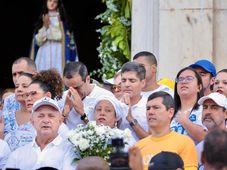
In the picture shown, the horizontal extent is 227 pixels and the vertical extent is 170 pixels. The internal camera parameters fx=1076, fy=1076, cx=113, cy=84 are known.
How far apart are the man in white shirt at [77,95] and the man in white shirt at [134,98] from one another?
239 millimetres

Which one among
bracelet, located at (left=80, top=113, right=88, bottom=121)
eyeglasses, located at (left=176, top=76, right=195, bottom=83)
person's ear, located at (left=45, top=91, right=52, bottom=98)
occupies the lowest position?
bracelet, located at (left=80, top=113, right=88, bottom=121)

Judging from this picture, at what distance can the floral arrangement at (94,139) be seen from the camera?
11.0m

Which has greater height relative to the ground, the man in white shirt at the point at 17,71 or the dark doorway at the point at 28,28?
the dark doorway at the point at 28,28

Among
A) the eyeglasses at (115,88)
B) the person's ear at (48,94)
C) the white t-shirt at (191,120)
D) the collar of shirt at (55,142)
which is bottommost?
the collar of shirt at (55,142)

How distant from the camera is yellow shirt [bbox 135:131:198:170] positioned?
414 inches

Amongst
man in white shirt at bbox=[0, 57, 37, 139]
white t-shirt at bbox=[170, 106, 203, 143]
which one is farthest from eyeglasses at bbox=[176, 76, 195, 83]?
man in white shirt at bbox=[0, 57, 37, 139]

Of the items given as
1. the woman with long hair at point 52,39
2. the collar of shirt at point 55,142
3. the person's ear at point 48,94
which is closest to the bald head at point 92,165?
the collar of shirt at point 55,142

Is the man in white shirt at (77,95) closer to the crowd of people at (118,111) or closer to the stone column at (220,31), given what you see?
the crowd of people at (118,111)

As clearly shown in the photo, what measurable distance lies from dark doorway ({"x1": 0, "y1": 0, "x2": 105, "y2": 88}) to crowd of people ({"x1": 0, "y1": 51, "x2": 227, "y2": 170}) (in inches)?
222

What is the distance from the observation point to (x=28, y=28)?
19.7m

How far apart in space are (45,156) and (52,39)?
653cm

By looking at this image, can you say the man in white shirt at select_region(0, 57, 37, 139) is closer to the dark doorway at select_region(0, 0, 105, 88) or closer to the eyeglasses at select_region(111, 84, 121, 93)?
the eyeglasses at select_region(111, 84, 121, 93)

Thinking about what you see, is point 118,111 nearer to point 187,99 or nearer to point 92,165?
point 187,99

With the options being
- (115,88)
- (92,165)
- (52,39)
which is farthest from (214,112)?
(52,39)
